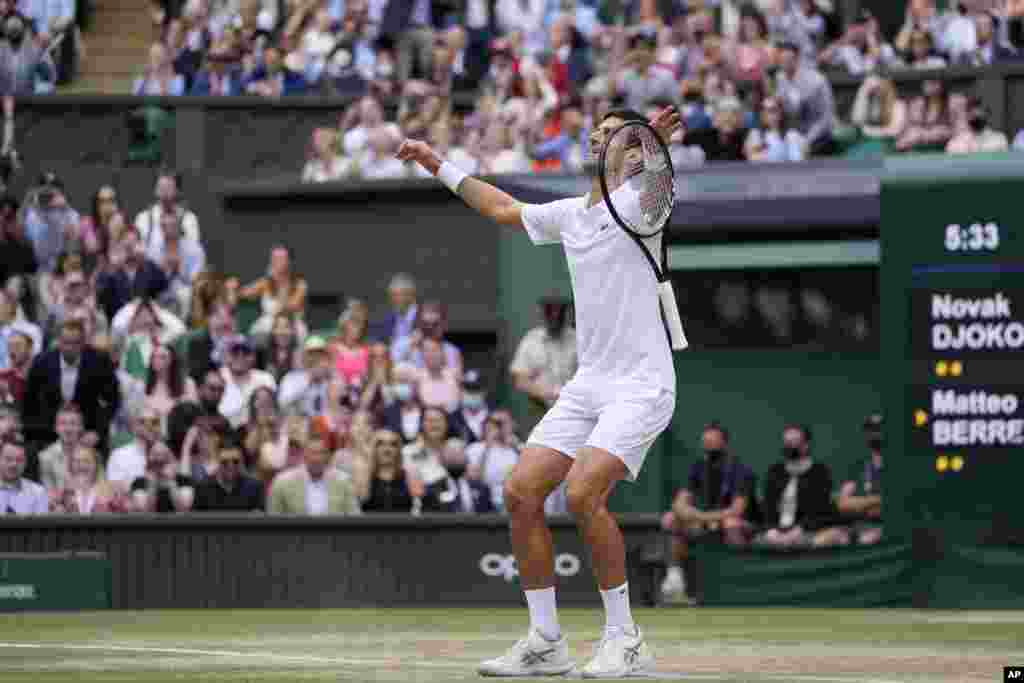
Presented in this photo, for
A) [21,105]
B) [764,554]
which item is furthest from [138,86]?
[764,554]

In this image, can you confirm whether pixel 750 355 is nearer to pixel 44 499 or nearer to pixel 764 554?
pixel 764 554

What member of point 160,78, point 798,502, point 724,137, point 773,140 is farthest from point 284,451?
point 160,78

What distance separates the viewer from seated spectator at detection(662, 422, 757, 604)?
16266mm

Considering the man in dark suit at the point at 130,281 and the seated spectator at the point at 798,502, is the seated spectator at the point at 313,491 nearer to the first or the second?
the seated spectator at the point at 798,502

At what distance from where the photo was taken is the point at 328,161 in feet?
71.1

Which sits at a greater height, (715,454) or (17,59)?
(17,59)

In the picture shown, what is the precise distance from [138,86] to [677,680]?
16.5 m

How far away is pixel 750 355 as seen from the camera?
19.6 meters

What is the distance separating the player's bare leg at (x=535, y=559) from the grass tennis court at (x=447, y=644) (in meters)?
0.24

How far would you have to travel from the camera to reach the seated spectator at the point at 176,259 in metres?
20.0

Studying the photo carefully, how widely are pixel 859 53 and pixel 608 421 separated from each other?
13.8 metres

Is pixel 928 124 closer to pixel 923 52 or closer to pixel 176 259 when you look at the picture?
pixel 923 52

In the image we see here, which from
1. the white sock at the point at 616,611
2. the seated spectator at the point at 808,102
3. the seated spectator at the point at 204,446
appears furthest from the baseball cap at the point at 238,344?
the white sock at the point at 616,611

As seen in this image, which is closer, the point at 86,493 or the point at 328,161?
the point at 86,493
